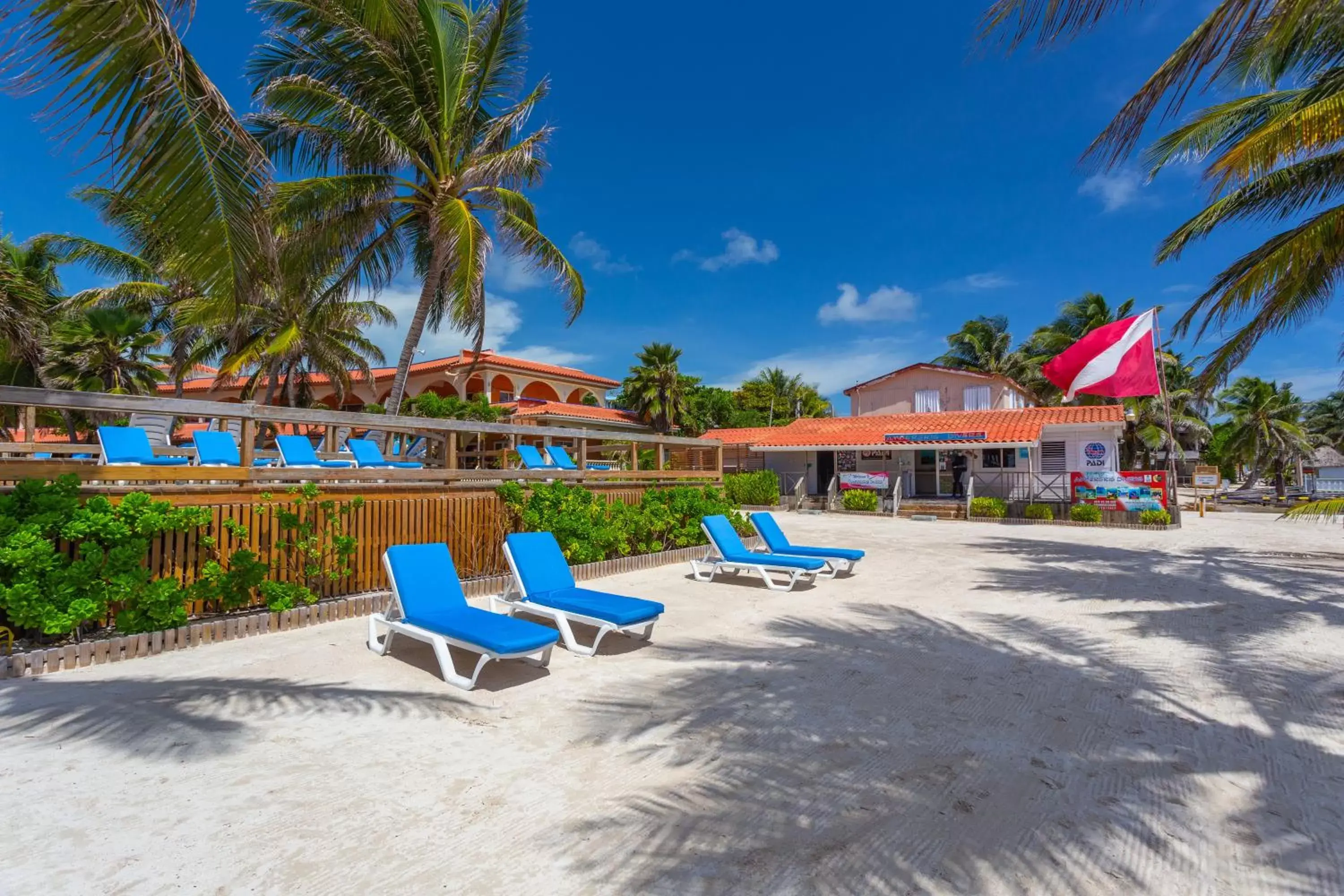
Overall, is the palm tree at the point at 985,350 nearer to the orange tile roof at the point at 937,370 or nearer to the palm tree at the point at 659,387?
the orange tile roof at the point at 937,370

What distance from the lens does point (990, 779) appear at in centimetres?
343

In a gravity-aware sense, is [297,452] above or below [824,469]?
above

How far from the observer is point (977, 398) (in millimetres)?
30734

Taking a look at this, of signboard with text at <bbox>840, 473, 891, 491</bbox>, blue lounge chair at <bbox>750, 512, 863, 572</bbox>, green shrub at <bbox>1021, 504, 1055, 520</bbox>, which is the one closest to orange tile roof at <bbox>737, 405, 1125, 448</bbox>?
signboard with text at <bbox>840, 473, 891, 491</bbox>

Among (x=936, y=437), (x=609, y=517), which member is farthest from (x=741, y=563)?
(x=936, y=437)

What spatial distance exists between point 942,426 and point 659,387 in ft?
46.8

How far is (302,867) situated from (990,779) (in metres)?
3.20

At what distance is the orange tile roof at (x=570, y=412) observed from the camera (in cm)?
2850

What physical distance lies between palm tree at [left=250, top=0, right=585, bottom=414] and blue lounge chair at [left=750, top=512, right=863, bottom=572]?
5881 millimetres

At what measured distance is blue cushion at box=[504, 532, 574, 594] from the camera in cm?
644

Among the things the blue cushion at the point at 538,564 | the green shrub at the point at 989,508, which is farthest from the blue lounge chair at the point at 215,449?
the green shrub at the point at 989,508

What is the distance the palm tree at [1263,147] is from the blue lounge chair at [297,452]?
35.6 feet

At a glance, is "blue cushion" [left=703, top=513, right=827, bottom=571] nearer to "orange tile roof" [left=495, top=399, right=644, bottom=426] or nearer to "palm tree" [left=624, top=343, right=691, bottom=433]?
"orange tile roof" [left=495, top=399, right=644, bottom=426]

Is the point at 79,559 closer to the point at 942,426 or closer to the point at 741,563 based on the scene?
the point at 741,563
